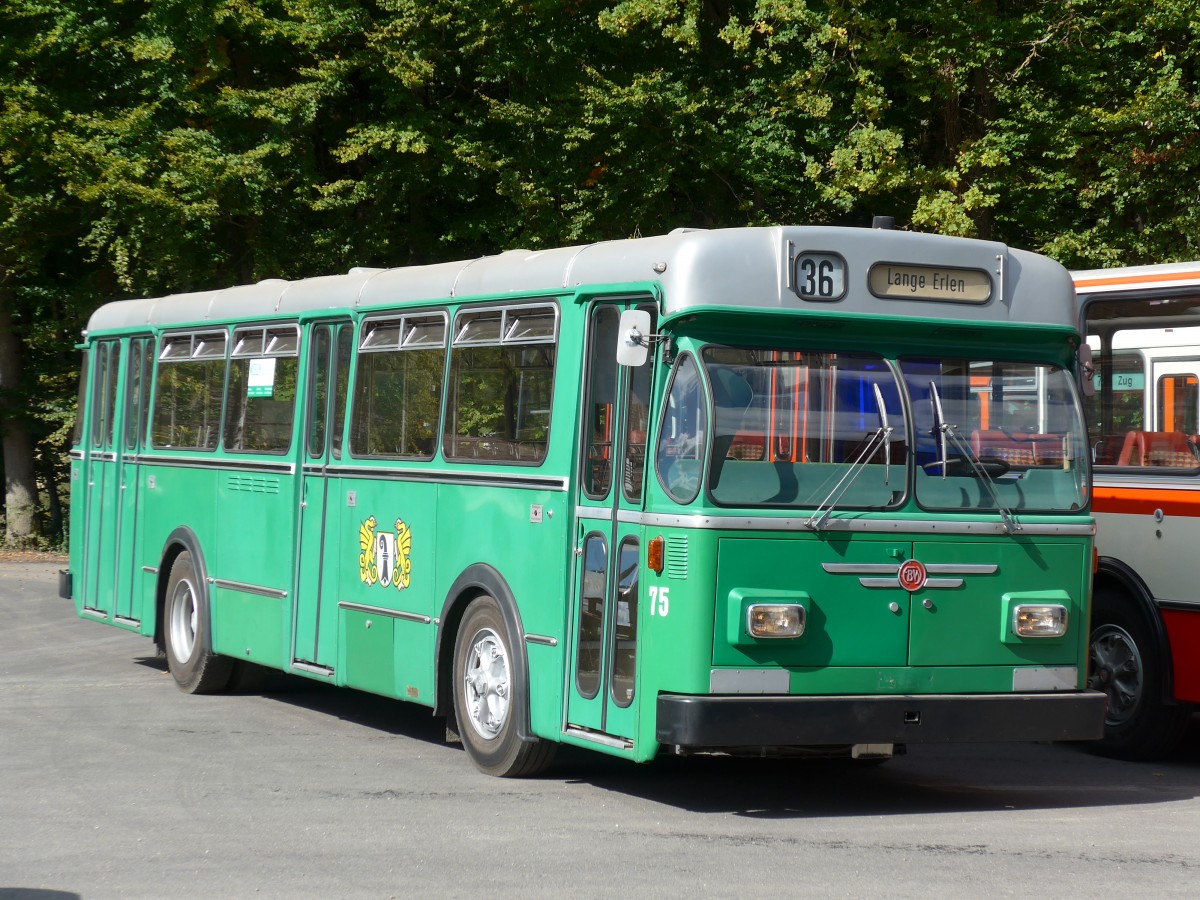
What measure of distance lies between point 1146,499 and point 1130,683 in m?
1.14

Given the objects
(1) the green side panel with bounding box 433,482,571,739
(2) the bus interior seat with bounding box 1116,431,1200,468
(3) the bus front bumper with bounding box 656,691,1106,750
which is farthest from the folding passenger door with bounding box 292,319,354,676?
(2) the bus interior seat with bounding box 1116,431,1200,468

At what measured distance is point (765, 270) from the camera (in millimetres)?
8414

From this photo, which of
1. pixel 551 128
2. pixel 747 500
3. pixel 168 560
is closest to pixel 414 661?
pixel 747 500

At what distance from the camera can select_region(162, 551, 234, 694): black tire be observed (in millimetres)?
13302

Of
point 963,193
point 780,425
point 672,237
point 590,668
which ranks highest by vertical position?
point 963,193

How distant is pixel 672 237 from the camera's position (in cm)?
859

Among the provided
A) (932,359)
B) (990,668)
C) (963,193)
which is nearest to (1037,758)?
(990,668)

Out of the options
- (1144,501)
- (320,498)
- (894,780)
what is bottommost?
(894,780)

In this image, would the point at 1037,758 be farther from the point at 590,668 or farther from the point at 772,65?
the point at 772,65

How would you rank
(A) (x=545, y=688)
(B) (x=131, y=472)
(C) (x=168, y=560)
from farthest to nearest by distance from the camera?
1. (B) (x=131, y=472)
2. (C) (x=168, y=560)
3. (A) (x=545, y=688)

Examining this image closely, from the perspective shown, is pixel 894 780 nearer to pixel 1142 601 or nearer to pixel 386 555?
pixel 1142 601

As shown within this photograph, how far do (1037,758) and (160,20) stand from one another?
1688cm

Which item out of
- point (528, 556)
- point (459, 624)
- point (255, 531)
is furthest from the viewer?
point (255, 531)

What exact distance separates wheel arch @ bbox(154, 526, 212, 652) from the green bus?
330 cm
